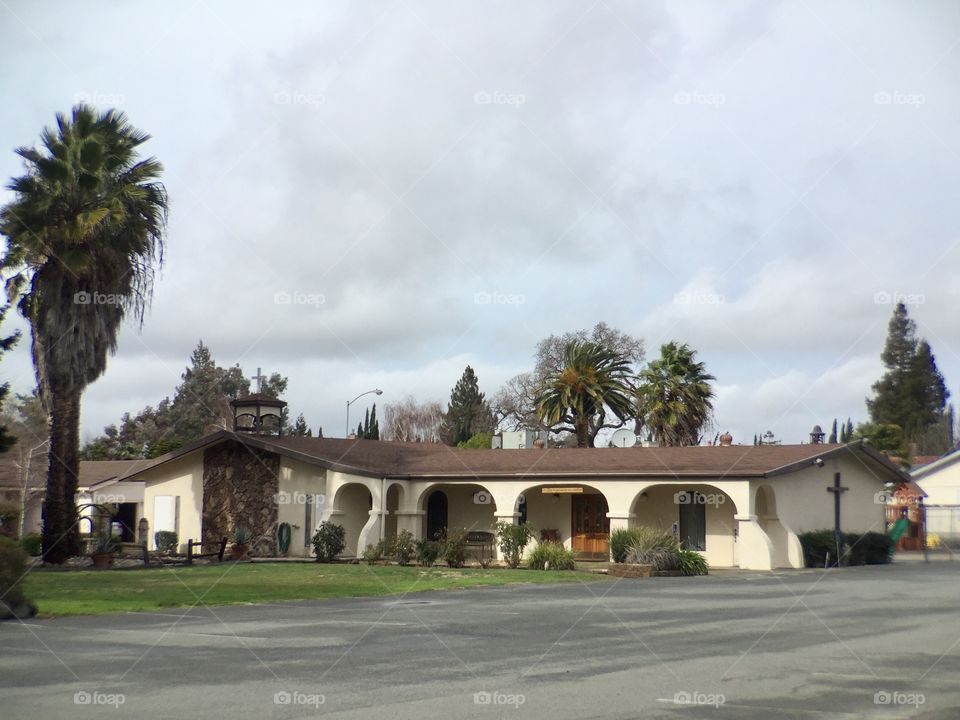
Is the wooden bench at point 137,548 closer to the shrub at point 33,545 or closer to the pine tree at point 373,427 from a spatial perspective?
the shrub at point 33,545

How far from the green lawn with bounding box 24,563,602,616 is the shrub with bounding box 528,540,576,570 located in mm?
944

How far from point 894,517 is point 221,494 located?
2672 centimetres

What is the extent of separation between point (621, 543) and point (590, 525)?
6887mm

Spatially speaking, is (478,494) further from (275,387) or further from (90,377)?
(275,387)

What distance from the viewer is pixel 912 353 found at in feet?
290

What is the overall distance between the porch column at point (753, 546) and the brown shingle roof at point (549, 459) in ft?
5.00

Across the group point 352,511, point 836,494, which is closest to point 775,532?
point 836,494

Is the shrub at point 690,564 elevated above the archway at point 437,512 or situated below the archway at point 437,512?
below

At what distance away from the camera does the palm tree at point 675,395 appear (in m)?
48.6

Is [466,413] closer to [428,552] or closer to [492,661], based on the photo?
[428,552]

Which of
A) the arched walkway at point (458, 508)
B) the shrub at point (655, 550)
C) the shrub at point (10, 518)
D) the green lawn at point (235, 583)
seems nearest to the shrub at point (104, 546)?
the green lawn at point (235, 583)

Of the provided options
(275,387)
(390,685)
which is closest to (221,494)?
(390,685)

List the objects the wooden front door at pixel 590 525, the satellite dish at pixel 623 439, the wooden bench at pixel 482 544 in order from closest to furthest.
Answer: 1. the wooden bench at pixel 482 544
2. the wooden front door at pixel 590 525
3. the satellite dish at pixel 623 439

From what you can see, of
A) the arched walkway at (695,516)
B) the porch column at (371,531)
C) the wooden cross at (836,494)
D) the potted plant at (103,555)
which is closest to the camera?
the potted plant at (103,555)
